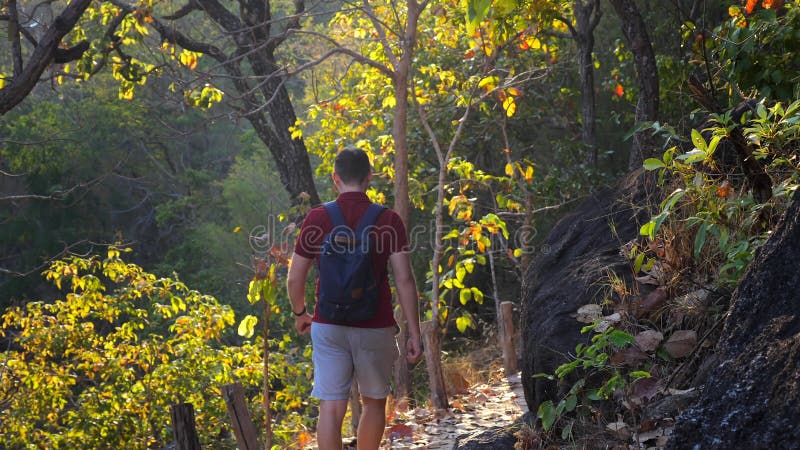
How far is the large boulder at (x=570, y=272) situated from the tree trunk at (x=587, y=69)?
4847mm

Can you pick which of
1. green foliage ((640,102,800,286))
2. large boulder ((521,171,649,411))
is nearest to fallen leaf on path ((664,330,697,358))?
green foliage ((640,102,800,286))

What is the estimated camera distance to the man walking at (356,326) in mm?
4473

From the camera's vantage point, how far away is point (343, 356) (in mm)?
4508

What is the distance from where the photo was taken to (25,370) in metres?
10.1

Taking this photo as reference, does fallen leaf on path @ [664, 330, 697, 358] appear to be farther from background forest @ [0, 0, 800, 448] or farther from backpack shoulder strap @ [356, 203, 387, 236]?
backpack shoulder strap @ [356, 203, 387, 236]

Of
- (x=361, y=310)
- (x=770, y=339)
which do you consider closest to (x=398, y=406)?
(x=361, y=310)

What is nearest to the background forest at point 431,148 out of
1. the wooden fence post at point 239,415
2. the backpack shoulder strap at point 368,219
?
the wooden fence post at point 239,415

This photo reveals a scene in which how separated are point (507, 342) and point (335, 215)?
5895 millimetres

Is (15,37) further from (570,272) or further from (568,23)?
(568,23)

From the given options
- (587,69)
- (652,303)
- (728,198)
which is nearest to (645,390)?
(652,303)

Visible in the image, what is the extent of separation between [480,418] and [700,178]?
3.56 metres

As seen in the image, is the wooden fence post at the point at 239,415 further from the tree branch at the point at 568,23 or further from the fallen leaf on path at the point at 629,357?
the tree branch at the point at 568,23

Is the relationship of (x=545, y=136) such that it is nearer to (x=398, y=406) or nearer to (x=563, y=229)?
(x=398, y=406)

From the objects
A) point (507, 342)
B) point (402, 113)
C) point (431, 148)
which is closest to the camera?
point (402, 113)
